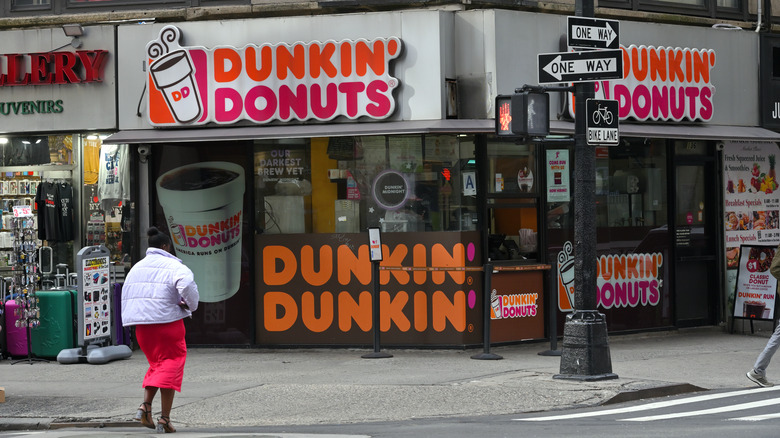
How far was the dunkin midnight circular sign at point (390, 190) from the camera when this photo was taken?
15.7 m

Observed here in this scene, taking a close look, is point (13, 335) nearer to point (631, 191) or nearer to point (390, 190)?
point (390, 190)

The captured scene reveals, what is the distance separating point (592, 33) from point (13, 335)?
8.89 m

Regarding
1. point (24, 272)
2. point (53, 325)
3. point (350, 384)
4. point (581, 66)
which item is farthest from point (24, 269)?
point (581, 66)

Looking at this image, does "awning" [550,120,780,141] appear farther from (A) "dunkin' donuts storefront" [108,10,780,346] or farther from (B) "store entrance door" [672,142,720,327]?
(B) "store entrance door" [672,142,720,327]

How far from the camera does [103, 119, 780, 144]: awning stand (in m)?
15.0

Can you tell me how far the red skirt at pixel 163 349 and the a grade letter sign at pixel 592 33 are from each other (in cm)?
533

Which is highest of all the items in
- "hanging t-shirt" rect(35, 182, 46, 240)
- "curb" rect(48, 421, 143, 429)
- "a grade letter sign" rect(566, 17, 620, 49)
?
"a grade letter sign" rect(566, 17, 620, 49)

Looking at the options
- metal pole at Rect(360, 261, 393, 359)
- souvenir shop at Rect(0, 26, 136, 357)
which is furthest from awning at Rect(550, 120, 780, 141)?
souvenir shop at Rect(0, 26, 136, 357)

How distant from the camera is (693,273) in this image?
60.1 feet

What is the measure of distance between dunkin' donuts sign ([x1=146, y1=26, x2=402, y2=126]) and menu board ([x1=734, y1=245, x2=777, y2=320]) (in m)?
6.58

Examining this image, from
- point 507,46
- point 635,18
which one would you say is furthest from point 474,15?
point 635,18

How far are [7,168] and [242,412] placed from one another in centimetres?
800

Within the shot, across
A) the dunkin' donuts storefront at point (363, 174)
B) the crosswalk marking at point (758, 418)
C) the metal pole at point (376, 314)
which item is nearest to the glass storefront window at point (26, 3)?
the dunkin' donuts storefront at point (363, 174)

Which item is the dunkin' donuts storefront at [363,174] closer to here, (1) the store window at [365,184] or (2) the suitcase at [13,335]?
(1) the store window at [365,184]
